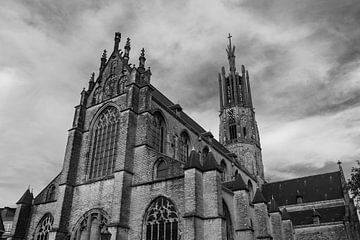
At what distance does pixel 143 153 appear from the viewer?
1964cm

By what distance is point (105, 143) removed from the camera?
2241 cm

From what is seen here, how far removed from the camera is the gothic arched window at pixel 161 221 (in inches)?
658

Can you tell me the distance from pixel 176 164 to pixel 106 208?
16.8 ft

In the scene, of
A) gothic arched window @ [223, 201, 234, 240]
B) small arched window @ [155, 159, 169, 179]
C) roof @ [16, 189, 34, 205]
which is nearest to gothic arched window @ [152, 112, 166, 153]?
small arched window @ [155, 159, 169, 179]

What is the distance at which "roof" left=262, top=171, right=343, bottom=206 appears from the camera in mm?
37812

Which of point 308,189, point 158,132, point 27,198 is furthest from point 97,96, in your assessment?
point 308,189

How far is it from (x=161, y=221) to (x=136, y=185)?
274 cm

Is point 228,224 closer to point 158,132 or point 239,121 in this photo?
point 158,132

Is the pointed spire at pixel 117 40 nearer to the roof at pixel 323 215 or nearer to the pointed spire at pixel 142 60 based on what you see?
the pointed spire at pixel 142 60

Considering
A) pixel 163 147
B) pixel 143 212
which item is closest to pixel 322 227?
pixel 163 147

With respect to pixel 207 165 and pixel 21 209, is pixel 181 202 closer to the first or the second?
pixel 207 165

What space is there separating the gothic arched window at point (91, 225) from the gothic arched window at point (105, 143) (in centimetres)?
261

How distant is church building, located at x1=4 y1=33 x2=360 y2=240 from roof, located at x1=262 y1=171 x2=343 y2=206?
20.3 feet

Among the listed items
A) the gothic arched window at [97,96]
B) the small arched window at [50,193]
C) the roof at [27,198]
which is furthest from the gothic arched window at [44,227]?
the gothic arched window at [97,96]
